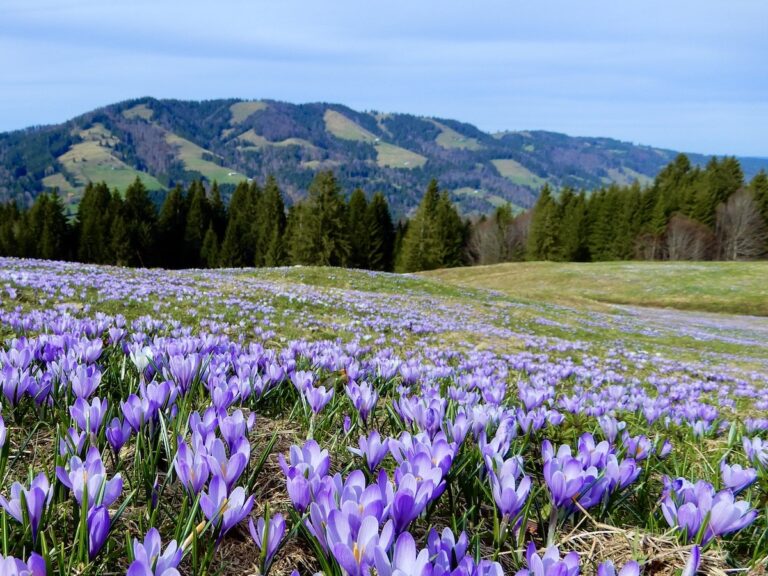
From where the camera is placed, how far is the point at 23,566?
109 centimetres

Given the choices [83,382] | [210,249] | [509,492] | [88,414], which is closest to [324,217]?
[210,249]

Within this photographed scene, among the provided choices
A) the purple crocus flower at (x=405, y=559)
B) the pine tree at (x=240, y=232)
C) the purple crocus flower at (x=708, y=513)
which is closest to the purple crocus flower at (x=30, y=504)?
the purple crocus flower at (x=405, y=559)

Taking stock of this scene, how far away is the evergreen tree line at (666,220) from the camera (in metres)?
A: 67.9

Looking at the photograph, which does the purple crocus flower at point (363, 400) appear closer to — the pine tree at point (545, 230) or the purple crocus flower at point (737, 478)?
the purple crocus flower at point (737, 478)

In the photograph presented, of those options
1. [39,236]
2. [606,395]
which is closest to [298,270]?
[606,395]

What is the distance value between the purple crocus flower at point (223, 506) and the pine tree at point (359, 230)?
71.4 m

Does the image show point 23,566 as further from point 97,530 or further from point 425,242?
point 425,242

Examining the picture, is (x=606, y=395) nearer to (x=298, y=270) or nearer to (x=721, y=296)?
(x=298, y=270)

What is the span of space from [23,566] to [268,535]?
1.74 feet

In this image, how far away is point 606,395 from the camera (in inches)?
185

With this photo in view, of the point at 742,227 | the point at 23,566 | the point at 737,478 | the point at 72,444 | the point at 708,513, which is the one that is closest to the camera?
the point at 23,566

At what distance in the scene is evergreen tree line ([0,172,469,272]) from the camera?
2450 inches

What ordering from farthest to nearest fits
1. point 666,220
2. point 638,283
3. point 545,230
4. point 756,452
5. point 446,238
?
point 545,230 < point 446,238 < point 666,220 < point 638,283 < point 756,452

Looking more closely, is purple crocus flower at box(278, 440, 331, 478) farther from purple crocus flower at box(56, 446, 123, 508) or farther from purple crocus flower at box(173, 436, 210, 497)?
purple crocus flower at box(56, 446, 123, 508)
